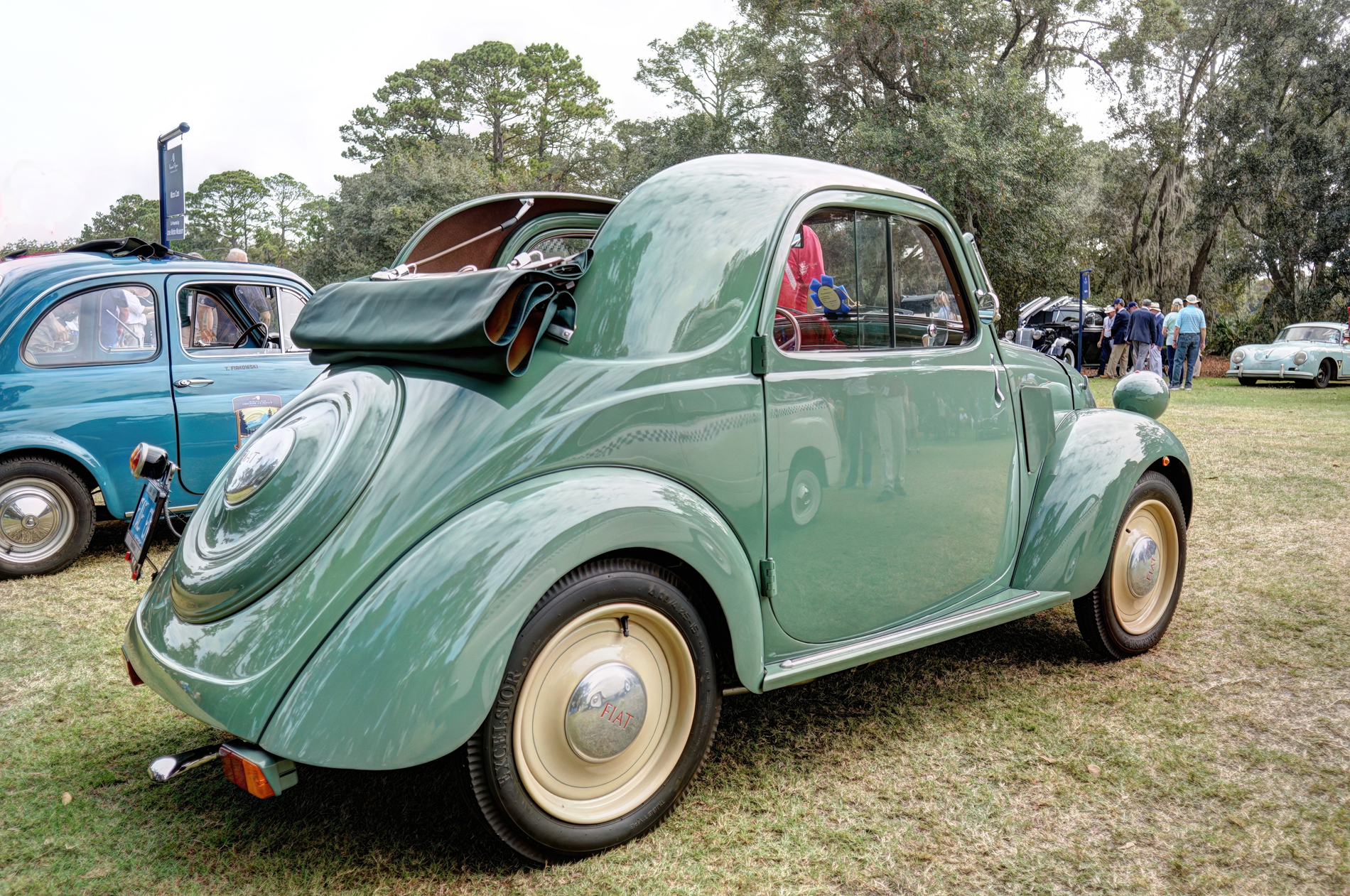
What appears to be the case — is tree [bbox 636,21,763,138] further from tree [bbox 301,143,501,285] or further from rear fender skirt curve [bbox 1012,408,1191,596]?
rear fender skirt curve [bbox 1012,408,1191,596]

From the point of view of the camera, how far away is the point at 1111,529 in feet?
12.0

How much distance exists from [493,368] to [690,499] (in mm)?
652

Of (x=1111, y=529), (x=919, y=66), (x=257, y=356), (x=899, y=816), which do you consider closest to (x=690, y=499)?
(x=899, y=816)

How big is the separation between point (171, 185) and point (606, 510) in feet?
40.6

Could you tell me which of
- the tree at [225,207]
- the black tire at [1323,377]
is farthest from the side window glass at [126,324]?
the tree at [225,207]

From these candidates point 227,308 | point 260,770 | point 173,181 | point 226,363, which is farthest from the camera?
point 173,181

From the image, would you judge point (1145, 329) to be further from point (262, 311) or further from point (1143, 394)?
point (262, 311)

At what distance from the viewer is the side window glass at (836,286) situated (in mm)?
2920

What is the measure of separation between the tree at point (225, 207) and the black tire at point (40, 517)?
6204cm

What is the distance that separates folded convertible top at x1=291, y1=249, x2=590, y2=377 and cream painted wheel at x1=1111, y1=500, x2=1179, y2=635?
2628 mm

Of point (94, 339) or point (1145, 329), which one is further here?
point (1145, 329)

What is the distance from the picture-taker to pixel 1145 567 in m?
3.93

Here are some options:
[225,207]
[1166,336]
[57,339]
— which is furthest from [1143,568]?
[225,207]

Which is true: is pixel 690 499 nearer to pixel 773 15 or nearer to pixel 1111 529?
pixel 1111 529
